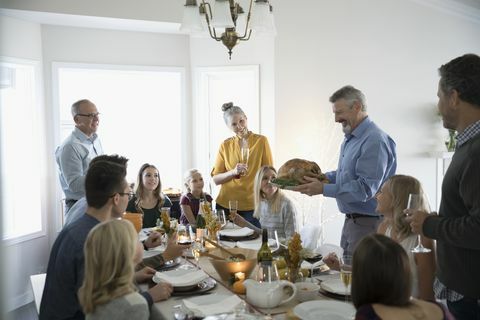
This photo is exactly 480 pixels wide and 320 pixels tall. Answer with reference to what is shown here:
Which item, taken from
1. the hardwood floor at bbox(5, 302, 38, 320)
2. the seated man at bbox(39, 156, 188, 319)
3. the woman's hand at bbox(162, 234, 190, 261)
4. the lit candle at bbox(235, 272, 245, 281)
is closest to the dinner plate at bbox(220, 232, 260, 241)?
the woman's hand at bbox(162, 234, 190, 261)

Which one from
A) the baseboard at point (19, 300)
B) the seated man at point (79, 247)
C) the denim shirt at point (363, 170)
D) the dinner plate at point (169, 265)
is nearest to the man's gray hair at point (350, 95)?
the denim shirt at point (363, 170)

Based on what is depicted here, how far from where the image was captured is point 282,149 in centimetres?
456

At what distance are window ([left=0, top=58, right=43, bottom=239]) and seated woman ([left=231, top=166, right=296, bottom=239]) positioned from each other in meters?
2.04

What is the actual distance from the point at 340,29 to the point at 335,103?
2.04 meters

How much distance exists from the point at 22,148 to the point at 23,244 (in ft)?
2.74

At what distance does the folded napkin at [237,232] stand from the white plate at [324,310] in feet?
4.26

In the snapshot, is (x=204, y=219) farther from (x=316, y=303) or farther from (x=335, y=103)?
(x=316, y=303)

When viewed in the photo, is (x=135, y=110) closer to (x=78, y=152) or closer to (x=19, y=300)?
(x=78, y=152)

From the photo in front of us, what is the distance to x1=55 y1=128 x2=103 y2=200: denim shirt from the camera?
3521 mm

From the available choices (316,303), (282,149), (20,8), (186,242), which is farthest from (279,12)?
(316,303)

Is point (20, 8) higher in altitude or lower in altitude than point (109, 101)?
higher

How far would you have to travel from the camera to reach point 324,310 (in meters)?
1.78

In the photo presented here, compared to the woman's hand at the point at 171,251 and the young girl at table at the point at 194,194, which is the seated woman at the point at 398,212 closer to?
the woman's hand at the point at 171,251

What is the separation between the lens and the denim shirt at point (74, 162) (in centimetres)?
352
